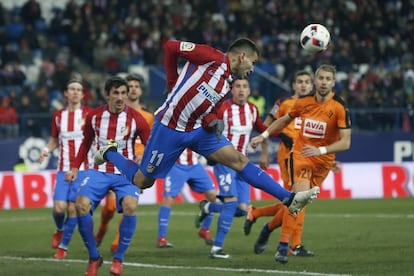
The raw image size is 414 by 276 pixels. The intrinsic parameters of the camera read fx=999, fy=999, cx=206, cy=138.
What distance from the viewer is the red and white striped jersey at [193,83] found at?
397 inches

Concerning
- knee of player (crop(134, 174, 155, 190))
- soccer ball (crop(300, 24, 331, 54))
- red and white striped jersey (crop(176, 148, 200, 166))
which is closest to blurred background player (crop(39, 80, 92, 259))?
red and white striped jersey (crop(176, 148, 200, 166))

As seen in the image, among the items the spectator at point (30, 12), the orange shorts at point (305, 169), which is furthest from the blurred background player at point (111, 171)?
the spectator at point (30, 12)

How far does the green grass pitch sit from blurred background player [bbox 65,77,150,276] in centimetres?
49

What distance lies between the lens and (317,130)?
492 inches

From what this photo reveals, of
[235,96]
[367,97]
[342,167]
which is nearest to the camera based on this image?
[235,96]

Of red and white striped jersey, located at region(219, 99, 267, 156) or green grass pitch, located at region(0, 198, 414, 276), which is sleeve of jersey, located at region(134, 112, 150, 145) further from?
red and white striped jersey, located at region(219, 99, 267, 156)

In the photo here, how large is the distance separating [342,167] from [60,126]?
10068mm

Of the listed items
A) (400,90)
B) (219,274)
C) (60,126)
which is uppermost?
(400,90)

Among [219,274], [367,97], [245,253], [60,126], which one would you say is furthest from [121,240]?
[367,97]

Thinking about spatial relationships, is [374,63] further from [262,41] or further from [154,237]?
[154,237]

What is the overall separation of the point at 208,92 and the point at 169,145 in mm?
712

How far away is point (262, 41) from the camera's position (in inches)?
1238

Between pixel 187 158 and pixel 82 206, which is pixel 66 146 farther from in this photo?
pixel 82 206

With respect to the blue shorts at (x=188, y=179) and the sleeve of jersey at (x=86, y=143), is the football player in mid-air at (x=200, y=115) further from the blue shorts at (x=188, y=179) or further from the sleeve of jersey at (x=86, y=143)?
the blue shorts at (x=188, y=179)
